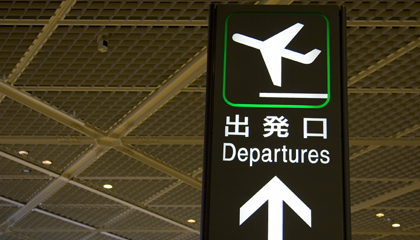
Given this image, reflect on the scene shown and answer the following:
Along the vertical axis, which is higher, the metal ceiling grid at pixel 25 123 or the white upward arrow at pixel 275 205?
the metal ceiling grid at pixel 25 123

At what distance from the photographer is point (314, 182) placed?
8.30ft

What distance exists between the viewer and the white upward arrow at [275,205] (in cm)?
246

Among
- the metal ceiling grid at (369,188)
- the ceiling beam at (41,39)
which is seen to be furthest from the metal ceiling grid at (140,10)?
the metal ceiling grid at (369,188)

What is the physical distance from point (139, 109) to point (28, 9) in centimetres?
297

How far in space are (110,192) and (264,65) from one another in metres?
12.0

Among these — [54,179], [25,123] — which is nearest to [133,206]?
[54,179]

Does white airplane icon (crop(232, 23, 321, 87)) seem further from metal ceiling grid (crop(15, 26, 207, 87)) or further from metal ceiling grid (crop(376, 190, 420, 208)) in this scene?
metal ceiling grid (crop(376, 190, 420, 208))

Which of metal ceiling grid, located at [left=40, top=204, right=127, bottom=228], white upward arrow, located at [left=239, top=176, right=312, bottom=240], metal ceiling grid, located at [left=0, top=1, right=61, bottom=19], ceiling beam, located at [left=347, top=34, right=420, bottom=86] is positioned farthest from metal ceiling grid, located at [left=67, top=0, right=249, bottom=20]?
metal ceiling grid, located at [left=40, top=204, right=127, bottom=228]

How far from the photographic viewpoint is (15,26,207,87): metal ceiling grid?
802 cm

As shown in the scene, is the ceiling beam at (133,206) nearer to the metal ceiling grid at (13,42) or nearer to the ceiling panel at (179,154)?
the ceiling panel at (179,154)

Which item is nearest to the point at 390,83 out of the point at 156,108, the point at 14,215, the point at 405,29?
the point at 405,29

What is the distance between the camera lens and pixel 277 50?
278 cm

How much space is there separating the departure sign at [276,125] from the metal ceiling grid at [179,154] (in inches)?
338

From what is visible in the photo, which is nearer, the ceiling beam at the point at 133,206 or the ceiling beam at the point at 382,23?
the ceiling beam at the point at 382,23
